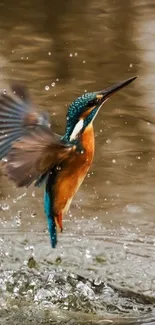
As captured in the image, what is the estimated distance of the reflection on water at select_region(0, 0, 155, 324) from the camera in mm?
4035

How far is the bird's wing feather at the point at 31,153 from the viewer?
118 inches

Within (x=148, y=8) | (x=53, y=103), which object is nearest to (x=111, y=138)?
(x=53, y=103)

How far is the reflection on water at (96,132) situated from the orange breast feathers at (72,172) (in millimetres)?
468

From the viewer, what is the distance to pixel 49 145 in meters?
3.00

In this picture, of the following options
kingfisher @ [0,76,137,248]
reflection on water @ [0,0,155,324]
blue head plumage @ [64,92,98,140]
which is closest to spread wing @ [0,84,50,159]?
kingfisher @ [0,76,137,248]

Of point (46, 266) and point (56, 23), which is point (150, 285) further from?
point (56, 23)

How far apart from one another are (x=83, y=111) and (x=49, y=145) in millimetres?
155

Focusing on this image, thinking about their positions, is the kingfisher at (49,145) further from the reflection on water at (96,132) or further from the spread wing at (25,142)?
the reflection on water at (96,132)

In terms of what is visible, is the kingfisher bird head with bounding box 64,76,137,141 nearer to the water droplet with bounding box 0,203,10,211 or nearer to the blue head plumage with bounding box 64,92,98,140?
the blue head plumage with bounding box 64,92,98,140

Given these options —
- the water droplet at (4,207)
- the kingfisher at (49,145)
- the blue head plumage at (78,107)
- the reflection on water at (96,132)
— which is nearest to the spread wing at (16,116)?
the kingfisher at (49,145)

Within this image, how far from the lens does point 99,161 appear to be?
16.7 ft

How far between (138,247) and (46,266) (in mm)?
395

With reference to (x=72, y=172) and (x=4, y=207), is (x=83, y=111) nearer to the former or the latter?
(x=72, y=172)

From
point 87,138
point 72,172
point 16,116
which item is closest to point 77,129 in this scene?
point 87,138
